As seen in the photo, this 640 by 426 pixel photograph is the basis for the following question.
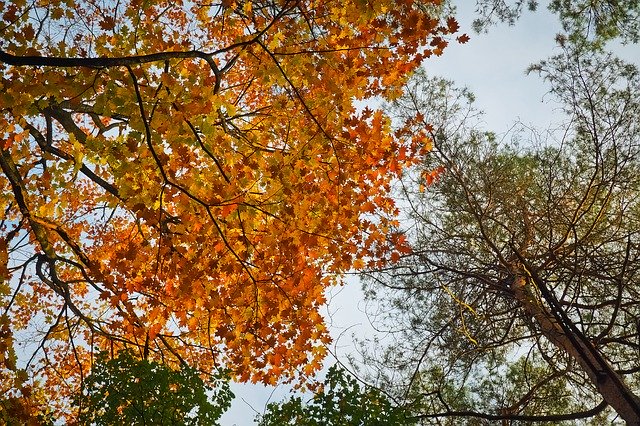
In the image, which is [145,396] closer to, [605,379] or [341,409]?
[341,409]

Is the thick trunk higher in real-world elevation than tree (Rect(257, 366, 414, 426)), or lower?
higher

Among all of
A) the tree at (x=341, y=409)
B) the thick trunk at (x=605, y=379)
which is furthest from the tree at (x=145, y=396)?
the thick trunk at (x=605, y=379)

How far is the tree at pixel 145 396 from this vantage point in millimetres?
4445

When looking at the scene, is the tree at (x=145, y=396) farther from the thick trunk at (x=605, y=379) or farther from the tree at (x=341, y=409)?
the thick trunk at (x=605, y=379)

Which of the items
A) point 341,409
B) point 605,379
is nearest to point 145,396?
point 341,409

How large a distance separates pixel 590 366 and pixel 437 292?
9.51 feet

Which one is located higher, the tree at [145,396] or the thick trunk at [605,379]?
the thick trunk at [605,379]

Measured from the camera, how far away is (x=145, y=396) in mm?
4531

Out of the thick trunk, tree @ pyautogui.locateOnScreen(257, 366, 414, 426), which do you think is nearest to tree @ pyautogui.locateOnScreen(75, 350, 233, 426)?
tree @ pyautogui.locateOnScreen(257, 366, 414, 426)

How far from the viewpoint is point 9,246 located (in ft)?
17.6

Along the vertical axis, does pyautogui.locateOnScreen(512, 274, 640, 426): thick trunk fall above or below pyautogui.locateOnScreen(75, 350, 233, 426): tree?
above

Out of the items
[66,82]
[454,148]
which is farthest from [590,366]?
[66,82]

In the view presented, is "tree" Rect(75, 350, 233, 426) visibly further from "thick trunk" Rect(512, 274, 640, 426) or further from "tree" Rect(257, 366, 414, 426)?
"thick trunk" Rect(512, 274, 640, 426)

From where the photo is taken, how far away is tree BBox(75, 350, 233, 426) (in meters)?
4.45
